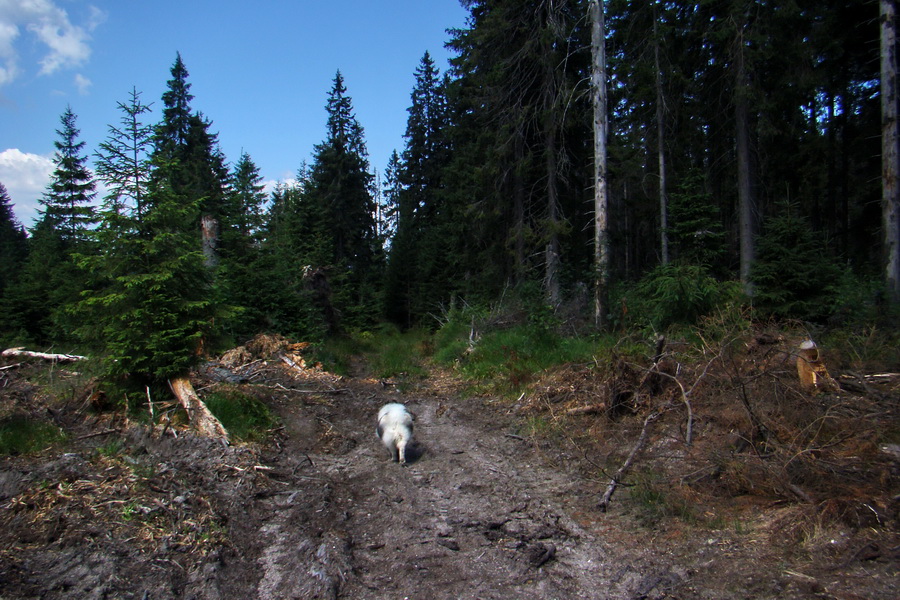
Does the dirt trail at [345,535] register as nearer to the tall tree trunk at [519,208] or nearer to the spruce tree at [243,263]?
the spruce tree at [243,263]

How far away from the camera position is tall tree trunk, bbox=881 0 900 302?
11.6 m

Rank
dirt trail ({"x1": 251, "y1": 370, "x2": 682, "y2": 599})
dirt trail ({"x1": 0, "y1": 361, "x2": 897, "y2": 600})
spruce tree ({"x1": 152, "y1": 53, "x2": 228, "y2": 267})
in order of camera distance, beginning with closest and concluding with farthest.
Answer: dirt trail ({"x1": 0, "y1": 361, "x2": 897, "y2": 600}) → dirt trail ({"x1": 251, "y1": 370, "x2": 682, "y2": 599}) → spruce tree ({"x1": 152, "y1": 53, "x2": 228, "y2": 267})

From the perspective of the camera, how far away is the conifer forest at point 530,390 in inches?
141

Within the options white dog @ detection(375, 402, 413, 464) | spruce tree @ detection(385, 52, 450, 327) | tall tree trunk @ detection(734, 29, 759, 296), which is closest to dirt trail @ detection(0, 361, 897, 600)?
white dog @ detection(375, 402, 413, 464)

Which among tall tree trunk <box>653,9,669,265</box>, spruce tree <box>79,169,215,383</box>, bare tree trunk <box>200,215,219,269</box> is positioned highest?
tall tree trunk <box>653,9,669,265</box>

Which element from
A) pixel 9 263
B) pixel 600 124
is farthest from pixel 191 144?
pixel 600 124

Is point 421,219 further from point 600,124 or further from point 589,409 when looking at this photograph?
point 589,409

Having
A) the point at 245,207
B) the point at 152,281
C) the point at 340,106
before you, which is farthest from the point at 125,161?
the point at 340,106

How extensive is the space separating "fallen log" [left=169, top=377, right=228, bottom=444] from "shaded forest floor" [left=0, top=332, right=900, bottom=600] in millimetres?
221

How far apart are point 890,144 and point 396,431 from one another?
1348 cm

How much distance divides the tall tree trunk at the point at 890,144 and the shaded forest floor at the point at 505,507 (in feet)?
27.9

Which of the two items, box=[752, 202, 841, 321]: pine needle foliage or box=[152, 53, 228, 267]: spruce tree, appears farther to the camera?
box=[152, 53, 228, 267]: spruce tree

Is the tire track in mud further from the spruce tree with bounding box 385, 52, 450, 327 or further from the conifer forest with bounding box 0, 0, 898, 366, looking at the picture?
the spruce tree with bounding box 385, 52, 450, 327

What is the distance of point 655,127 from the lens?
2027cm
